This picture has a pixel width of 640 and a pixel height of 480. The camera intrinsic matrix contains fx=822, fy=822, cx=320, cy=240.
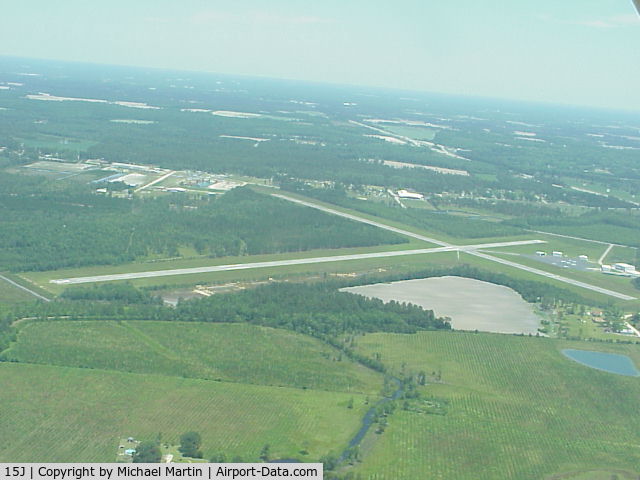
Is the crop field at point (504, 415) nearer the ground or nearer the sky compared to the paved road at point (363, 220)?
nearer the ground

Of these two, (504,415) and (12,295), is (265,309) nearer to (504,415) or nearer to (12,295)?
(12,295)

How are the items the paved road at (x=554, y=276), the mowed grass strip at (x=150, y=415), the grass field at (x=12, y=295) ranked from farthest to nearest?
the paved road at (x=554, y=276) < the grass field at (x=12, y=295) < the mowed grass strip at (x=150, y=415)

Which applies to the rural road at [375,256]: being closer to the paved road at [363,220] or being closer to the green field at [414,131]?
the paved road at [363,220]

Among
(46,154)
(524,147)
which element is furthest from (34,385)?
(524,147)

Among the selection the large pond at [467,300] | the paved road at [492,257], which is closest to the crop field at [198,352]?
the large pond at [467,300]

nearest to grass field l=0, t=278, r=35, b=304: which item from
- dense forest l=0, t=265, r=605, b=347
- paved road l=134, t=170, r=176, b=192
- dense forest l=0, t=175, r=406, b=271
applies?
dense forest l=0, t=265, r=605, b=347

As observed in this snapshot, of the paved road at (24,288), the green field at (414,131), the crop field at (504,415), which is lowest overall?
the paved road at (24,288)
